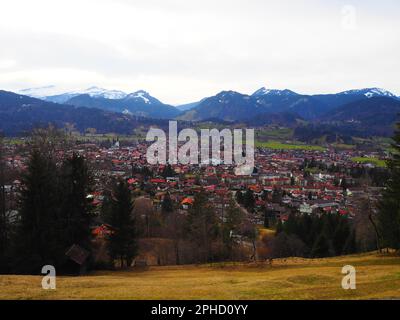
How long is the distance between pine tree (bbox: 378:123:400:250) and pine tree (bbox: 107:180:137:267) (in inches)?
680

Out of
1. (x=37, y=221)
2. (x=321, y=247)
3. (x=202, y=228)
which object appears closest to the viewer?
(x=37, y=221)

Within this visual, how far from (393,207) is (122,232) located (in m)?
18.6

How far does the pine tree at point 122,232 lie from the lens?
92.7ft

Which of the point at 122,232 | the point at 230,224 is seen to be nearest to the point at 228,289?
the point at 122,232

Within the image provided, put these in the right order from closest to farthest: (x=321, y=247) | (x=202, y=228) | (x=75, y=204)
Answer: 1. (x=75, y=204)
2. (x=202, y=228)
3. (x=321, y=247)

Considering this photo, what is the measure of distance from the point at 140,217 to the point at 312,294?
103 ft

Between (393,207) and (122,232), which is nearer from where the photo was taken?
(393,207)

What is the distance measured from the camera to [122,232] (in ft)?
93.6

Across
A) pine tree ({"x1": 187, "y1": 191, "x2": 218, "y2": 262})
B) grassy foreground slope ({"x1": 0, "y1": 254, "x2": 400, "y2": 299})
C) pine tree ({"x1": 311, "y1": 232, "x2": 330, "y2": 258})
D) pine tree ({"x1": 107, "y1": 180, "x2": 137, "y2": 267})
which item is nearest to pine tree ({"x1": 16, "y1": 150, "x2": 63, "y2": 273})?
pine tree ({"x1": 107, "y1": 180, "x2": 137, "y2": 267})

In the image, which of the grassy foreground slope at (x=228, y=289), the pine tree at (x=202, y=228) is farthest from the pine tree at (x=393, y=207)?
the pine tree at (x=202, y=228)

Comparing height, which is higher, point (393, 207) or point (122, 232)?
point (393, 207)

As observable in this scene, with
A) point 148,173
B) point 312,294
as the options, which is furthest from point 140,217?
point 148,173

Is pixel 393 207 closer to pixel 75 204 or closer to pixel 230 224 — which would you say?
pixel 230 224
